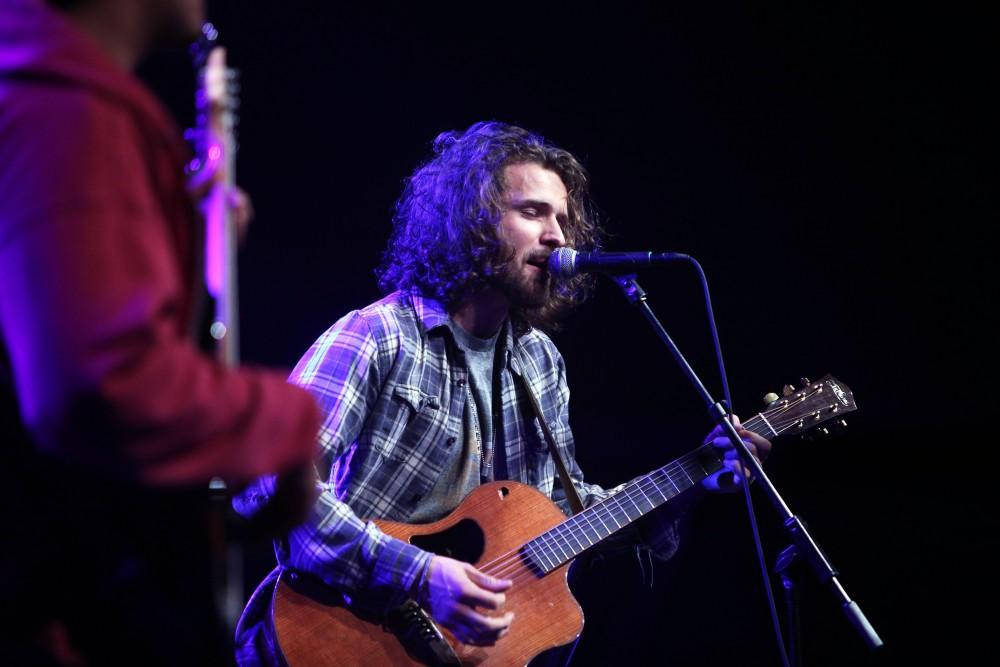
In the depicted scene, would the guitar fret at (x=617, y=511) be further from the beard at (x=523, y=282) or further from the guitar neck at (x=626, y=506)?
the beard at (x=523, y=282)

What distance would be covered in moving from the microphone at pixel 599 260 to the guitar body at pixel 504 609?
77cm

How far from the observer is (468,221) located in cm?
328

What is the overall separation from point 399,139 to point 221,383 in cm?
325

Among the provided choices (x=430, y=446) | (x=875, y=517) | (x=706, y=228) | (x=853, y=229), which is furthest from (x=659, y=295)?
(x=430, y=446)

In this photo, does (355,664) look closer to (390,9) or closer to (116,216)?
(116,216)

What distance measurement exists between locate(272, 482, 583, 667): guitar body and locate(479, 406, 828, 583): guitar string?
0.05 ft

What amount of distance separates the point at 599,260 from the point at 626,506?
0.92m

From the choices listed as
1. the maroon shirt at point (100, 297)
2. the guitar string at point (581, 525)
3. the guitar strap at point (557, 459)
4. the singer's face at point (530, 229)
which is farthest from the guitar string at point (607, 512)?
the maroon shirt at point (100, 297)

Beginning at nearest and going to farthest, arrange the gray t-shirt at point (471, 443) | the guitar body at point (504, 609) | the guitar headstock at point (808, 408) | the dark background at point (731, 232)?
the guitar body at point (504, 609), the gray t-shirt at point (471, 443), the guitar headstock at point (808, 408), the dark background at point (731, 232)

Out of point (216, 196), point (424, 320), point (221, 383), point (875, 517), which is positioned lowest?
point (875, 517)

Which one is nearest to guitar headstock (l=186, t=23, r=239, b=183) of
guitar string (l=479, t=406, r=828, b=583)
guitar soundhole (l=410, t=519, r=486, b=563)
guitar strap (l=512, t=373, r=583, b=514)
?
guitar soundhole (l=410, t=519, r=486, b=563)

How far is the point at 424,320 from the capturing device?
10.2ft

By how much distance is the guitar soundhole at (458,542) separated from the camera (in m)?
2.70

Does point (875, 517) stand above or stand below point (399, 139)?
below
